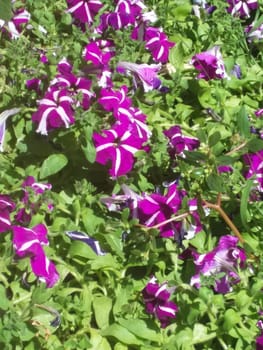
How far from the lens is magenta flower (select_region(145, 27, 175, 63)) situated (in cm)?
221

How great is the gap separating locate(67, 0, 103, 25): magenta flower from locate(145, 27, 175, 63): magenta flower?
17 cm

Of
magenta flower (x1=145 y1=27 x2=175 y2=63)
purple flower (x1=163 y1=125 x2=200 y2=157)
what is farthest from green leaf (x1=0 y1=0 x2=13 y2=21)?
magenta flower (x1=145 y1=27 x2=175 y2=63)

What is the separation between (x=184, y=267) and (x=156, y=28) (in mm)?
900

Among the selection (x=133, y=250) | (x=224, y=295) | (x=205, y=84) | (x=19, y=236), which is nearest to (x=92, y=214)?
(x=133, y=250)

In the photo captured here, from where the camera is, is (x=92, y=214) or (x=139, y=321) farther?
(x=92, y=214)

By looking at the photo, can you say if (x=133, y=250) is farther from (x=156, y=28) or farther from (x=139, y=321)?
(x=156, y=28)

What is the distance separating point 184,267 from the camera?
5.71ft

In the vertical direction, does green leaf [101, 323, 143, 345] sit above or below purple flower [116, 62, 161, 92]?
below

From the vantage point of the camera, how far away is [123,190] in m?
1.77

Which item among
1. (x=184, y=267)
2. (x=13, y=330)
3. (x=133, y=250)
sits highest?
(x=13, y=330)

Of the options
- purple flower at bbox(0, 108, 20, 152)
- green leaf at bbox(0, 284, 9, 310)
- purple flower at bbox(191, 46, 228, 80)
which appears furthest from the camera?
purple flower at bbox(191, 46, 228, 80)

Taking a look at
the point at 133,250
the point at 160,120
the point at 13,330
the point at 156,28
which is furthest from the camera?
the point at 156,28

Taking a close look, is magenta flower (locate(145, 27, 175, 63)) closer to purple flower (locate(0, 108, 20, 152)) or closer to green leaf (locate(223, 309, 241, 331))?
purple flower (locate(0, 108, 20, 152))

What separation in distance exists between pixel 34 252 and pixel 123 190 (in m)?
0.32
